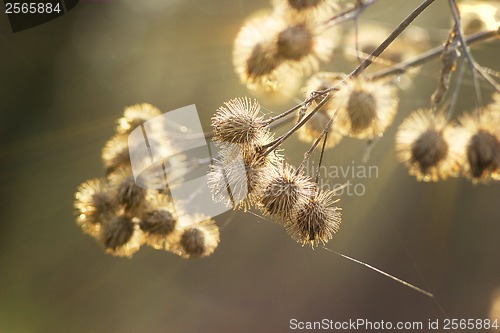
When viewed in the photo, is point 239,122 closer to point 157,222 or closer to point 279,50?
point 279,50

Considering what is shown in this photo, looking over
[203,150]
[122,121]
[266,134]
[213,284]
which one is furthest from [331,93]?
[213,284]

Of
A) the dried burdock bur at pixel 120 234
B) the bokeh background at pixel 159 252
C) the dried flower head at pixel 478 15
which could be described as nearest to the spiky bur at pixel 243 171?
the dried burdock bur at pixel 120 234

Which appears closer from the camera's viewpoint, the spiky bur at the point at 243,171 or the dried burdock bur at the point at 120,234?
the spiky bur at the point at 243,171

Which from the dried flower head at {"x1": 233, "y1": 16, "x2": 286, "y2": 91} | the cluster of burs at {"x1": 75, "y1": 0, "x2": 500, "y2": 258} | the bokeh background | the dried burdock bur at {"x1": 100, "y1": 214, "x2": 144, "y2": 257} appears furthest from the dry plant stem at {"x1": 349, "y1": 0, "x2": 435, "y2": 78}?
the bokeh background

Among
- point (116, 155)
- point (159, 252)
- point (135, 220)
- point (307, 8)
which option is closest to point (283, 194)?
point (307, 8)

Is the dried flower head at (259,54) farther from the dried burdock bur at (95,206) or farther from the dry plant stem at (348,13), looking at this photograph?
the dried burdock bur at (95,206)

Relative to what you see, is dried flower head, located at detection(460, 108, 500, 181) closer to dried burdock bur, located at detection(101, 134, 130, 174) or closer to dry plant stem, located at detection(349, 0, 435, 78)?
dry plant stem, located at detection(349, 0, 435, 78)
